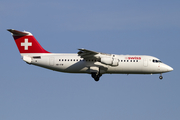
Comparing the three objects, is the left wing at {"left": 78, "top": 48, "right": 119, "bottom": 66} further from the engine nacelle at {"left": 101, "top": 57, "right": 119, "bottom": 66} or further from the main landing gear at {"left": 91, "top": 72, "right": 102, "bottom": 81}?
the main landing gear at {"left": 91, "top": 72, "right": 102, "bottom": 81}

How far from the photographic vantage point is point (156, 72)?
3080cm

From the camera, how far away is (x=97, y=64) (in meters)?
30.3

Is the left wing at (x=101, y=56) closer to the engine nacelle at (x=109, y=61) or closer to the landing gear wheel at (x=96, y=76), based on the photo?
the engine nacelle at (x=109, y=61)

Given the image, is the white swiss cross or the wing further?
the white swiss cross

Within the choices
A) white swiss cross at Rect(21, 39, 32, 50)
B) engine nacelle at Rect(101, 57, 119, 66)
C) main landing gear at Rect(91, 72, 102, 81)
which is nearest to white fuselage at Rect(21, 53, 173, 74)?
main landing gear at Rect(91, 72, 102, 81)

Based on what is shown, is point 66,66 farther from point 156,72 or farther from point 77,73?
point 156,72

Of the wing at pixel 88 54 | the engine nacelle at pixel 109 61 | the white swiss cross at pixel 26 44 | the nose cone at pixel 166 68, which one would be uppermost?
the white swiss cross at pixel 26 44

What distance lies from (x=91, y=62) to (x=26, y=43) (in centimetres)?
890

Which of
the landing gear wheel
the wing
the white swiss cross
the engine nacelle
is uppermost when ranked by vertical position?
the white swiss cross

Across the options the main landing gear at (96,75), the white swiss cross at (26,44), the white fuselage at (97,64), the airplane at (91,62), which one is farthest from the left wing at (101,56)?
the white swiss cross at (26,44)

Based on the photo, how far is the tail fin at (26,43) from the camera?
3161 centimetres

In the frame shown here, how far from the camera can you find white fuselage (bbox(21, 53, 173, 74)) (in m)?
30.3

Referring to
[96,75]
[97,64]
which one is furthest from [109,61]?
[96,75]

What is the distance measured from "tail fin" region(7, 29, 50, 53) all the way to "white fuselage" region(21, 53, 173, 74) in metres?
0.96
